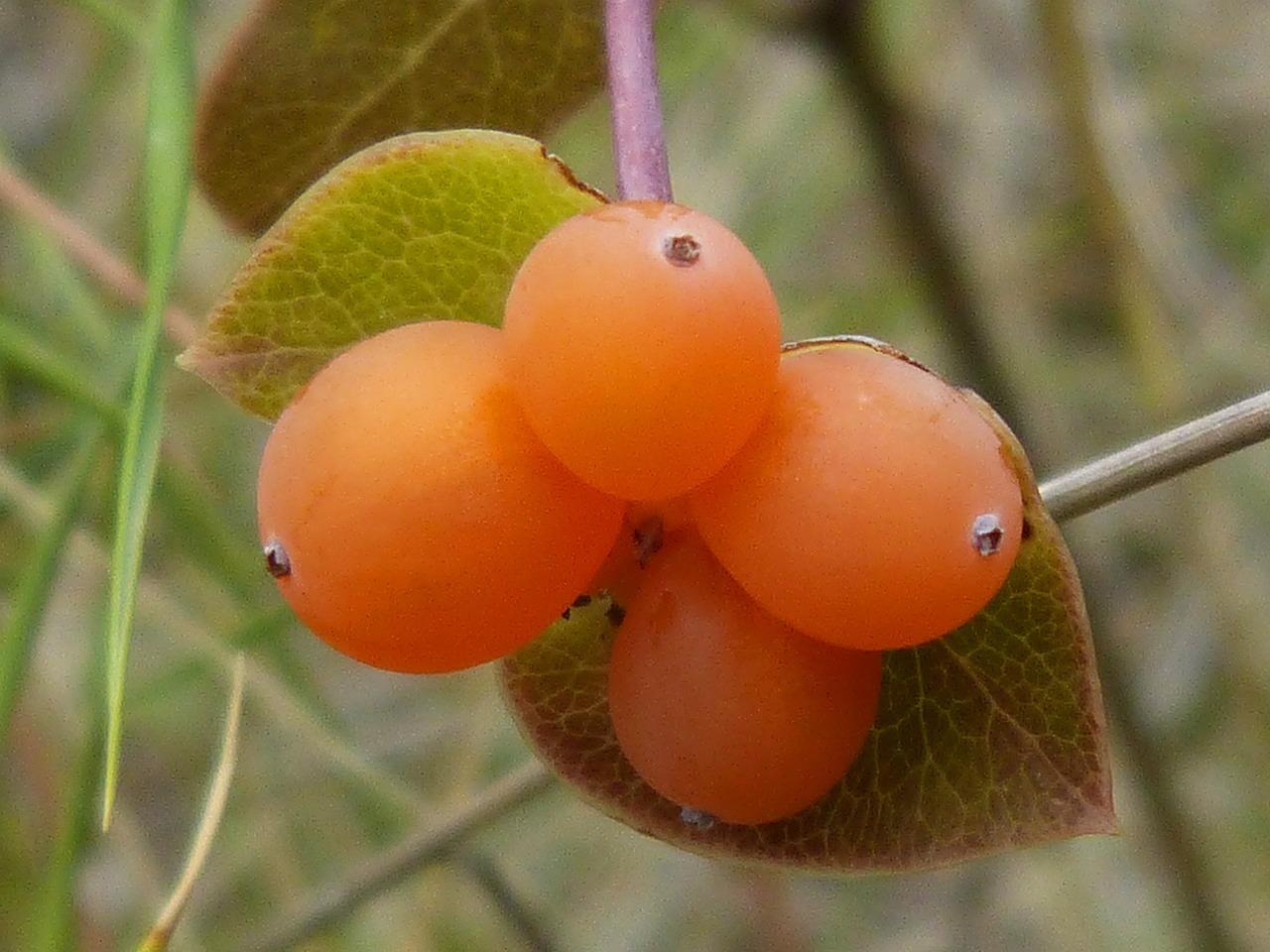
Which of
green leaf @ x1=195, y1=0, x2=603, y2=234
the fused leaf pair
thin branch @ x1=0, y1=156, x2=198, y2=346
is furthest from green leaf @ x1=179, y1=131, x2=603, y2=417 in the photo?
thin branch @ x1=0, y1=156, x2=198, y2=346

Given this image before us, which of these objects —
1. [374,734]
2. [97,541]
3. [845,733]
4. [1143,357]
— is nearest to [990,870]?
[1143,357]

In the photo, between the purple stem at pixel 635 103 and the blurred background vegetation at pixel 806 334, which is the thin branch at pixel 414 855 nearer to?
the blurred background vegetation at pixel 806 334

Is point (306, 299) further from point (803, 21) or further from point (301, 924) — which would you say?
point (803, 21)

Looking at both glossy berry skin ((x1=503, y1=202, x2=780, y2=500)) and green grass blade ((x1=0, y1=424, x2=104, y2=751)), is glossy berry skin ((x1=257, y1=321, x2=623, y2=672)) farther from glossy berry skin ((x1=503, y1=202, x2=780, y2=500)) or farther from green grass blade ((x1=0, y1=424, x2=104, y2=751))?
green grass blade ((x1=0, y1=424, x2=104, y2=751))

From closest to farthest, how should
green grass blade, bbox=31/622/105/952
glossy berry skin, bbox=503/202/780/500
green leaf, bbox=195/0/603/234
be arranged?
glossy berry skin, bbox=503/202/780/500, green leaf, bbox=195/0/603/234, green grass blade, bbox=31/622/105/952

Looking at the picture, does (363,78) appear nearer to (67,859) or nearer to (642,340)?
(642,340)

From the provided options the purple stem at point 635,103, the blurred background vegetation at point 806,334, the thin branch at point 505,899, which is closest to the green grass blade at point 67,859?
Result: the blurred background vegetation at point 806,334
